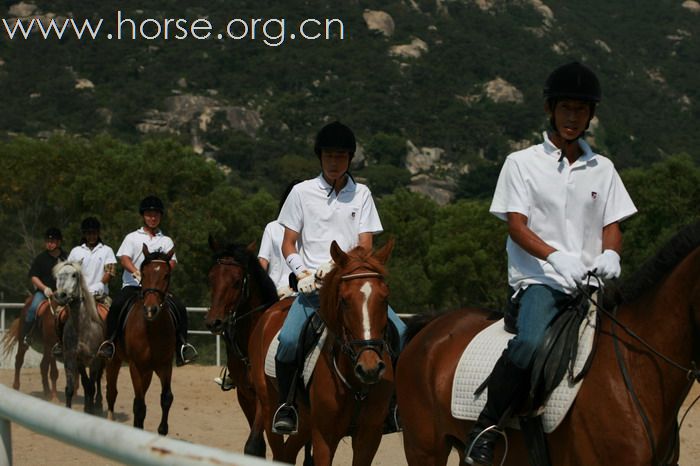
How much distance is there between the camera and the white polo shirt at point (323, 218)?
8.02m

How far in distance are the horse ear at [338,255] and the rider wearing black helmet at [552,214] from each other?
4.71 ft

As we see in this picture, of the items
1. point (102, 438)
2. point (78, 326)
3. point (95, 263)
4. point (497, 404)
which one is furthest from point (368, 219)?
point (95, 263)

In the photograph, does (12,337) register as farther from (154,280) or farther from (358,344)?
(358,344)

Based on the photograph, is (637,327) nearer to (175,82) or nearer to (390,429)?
(390,429)

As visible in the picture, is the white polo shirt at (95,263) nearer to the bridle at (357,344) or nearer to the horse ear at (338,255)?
the bridle at (357,344)

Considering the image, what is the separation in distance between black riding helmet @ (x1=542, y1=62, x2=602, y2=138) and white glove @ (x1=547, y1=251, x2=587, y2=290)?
0.79m

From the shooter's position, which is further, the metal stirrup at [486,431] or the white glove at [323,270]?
the white glove at [323,270]

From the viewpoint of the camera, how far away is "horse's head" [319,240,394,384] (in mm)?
6457

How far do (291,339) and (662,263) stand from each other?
326 centimetres

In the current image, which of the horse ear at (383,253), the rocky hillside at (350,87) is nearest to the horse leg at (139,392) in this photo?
the horse ear at (383,253)

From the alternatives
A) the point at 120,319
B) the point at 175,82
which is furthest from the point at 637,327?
the point at 175,82

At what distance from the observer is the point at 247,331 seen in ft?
34.8

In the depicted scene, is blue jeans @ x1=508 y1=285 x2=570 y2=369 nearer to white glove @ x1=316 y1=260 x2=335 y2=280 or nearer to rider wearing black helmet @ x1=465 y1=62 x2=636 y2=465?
rider wearing black helmet @ x1=465 y1=62 x2=636 y2=465

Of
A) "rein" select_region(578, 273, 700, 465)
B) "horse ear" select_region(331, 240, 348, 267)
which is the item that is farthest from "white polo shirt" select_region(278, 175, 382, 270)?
"rein" select_region(578, 273, 700, 465)
